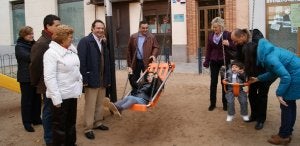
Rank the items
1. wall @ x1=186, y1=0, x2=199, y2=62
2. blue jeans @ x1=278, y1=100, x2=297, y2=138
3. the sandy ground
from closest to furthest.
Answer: blue jeans @ x1=278, y1=100, x2=297, y2=138
the sandy ground
wall @ x1=186, y1=0, x2=199, y2=62

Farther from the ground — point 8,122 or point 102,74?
point 102,74

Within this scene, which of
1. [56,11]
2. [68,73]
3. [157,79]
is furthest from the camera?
[56,11]

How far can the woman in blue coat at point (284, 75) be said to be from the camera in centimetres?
481

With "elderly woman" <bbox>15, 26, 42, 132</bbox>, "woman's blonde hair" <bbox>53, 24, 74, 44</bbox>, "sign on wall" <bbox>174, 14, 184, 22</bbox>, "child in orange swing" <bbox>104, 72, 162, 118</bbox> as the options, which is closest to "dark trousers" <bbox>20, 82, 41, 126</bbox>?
"elderly woman" <bbox>15, 26, 42, 132</bbox>

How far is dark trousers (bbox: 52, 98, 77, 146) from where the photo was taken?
489cm

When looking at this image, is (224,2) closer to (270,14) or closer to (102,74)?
(270,14)

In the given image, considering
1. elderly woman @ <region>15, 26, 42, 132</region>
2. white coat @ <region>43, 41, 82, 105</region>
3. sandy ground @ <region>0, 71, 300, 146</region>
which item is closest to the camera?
white coat @ <region>43, 41, 82, 105</region>

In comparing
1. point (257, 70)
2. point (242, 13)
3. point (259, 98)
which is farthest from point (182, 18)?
point (257, 70)

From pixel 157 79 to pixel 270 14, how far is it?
9491 mm

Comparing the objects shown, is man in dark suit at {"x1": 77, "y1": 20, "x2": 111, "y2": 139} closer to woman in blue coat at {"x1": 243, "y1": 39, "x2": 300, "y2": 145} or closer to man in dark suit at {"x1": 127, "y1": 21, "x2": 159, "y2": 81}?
man in dark suit at {"x1": 127, "y1": 21, "x2": 159, "y2": 81}

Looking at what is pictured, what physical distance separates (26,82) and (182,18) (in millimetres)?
10592

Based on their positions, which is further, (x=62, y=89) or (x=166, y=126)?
(x=166, y=126)

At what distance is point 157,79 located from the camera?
6199 millimetres

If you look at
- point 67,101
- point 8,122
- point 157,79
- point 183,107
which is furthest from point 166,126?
point 8,122
